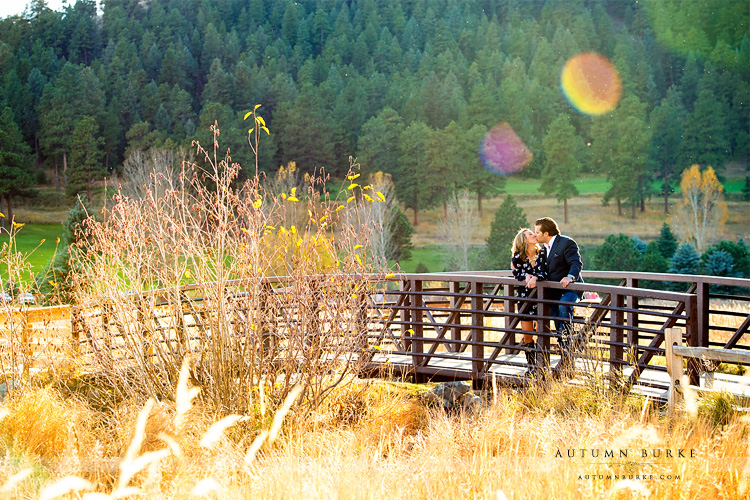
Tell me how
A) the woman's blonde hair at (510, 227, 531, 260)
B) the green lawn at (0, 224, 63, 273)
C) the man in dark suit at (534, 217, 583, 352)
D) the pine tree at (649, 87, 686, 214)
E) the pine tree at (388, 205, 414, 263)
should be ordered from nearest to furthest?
the man in dark suit at (534, 217, 583, 352)
the woman's blonde hair at (510, 227, 531, 260)
the green lawn at (0, 224, 63, 273)
the pine tree at (388, 205, 414, 263)
the pine tree at (649, 87, 686, 214)

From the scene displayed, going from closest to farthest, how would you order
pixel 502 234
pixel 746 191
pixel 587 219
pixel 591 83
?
pixel 502 234 < pixel 746 191 < pixel 587 219 < pixel 591 83

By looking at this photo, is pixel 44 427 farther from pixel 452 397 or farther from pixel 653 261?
pixel 653 261

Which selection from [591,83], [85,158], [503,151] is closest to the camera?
[85,158]

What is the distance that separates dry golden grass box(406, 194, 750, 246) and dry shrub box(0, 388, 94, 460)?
47.2m

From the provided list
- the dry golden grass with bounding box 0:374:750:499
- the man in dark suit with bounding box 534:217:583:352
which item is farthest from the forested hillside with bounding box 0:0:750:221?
the dry golden grass with bounding box 0:374:750:499

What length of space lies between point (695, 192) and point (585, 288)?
47733 mm

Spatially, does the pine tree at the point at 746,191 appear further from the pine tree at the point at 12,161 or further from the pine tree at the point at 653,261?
the pine tree at the point at 12,161

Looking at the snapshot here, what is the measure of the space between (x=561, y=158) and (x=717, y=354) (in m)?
56.6

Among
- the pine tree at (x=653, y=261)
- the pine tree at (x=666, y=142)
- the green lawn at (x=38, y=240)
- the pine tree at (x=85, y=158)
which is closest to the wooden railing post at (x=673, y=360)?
the pine tree at (x=653, y=261)

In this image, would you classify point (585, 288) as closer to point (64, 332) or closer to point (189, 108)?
point (64, 332)

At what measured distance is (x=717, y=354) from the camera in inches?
206

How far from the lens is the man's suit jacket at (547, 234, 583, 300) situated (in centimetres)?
771

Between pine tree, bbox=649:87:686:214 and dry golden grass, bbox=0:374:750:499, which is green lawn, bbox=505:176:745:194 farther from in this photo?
dry golden grass, bbox=0:374:750:499

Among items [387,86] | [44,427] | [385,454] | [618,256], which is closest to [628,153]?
[618,256]
